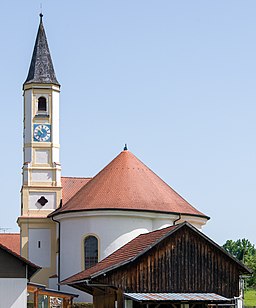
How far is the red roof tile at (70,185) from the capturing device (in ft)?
195

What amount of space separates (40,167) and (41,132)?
235cm

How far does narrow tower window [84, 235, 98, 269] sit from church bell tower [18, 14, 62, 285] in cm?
393

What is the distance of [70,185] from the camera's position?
199ft

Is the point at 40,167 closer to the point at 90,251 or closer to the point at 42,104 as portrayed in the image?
the point at 42,104

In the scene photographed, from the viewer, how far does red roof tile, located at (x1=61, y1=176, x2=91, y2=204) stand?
195ft

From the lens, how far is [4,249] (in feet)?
115

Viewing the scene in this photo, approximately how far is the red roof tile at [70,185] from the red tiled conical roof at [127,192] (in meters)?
2.04

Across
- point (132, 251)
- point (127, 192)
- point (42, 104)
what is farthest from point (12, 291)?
point (42, 104)

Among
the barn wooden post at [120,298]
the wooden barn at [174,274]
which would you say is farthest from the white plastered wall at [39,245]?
the barn wooden post at [120,298]

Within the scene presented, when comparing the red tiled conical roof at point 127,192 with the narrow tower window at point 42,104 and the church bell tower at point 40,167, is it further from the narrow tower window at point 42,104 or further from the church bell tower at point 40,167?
the narrow tower window at point 42,104

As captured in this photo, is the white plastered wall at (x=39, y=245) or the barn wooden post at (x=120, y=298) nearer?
the barn wooden post at (x=120, y=298)

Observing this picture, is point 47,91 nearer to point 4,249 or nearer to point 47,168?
point 47,168

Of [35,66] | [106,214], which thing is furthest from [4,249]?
[35,66]

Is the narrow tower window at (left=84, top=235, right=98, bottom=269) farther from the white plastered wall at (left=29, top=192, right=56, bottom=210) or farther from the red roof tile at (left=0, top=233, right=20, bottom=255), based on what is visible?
the red roof tile at (left=0, top=233, right=20, bottom=255)
